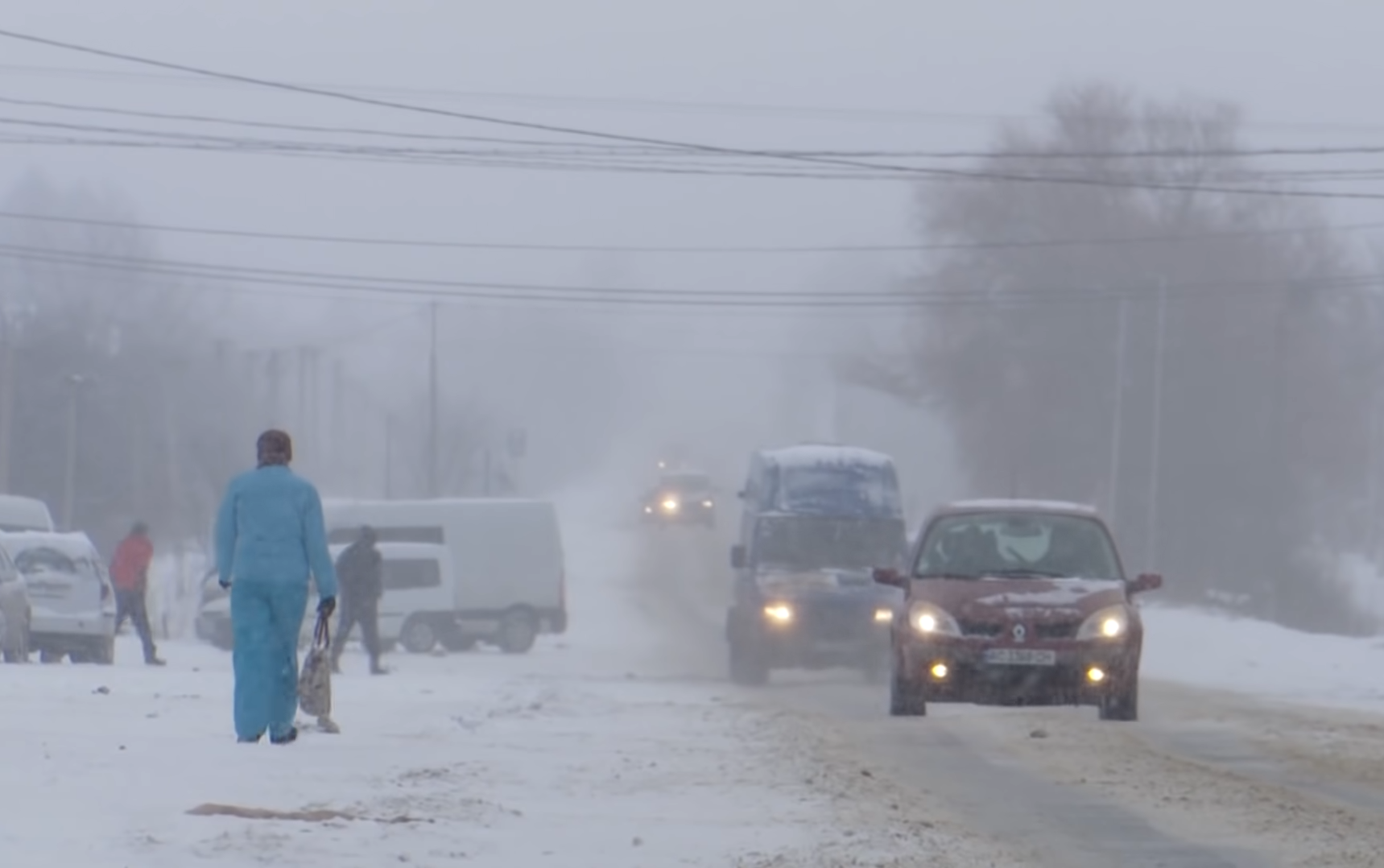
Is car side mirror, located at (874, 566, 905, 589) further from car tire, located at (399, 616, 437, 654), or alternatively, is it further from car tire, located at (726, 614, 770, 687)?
car tire, located at (399, 616, 437, 654)

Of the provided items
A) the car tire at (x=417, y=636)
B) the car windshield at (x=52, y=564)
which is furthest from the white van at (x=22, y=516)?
the car windshield at (x=52, y=564)

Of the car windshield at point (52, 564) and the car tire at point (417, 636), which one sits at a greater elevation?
the car windshield at point (52, 564)

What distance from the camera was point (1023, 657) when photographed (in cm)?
1614

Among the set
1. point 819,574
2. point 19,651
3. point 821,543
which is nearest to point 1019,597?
point 19,651

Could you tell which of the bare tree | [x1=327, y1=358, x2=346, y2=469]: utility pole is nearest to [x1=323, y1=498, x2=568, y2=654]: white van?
the bare tree

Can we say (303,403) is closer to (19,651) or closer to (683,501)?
(683,501)

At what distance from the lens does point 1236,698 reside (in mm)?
25219

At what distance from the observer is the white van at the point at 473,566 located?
41.7 metres

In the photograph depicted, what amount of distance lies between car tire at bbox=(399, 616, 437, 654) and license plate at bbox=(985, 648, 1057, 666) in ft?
86.4

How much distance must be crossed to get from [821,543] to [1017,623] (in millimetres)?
15010

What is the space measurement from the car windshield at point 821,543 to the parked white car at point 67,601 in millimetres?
8587

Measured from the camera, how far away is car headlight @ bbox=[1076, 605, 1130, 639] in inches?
643

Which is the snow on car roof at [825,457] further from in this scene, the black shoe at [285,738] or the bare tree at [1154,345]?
the bare tree at [1154,345]

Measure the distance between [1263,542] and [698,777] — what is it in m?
55.3
